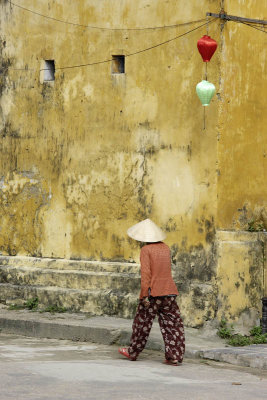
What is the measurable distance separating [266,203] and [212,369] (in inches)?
111

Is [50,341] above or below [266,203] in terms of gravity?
below

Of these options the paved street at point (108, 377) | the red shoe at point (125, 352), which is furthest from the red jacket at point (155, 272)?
the paved street at point (108, 377)

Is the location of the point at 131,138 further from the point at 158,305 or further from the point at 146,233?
the point at 158,305

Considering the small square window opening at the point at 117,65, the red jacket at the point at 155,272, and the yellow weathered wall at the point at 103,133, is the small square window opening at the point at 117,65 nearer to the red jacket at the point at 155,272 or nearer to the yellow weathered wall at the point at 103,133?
the yellow weathered wall at the point at 103,133

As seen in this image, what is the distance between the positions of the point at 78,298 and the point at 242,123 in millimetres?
3171

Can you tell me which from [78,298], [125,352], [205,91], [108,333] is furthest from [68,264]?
[205,91]

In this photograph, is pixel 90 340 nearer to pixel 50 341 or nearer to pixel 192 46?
pixel 50 341

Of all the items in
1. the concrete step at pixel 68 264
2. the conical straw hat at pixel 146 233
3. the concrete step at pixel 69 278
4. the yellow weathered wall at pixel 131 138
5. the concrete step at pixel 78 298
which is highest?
the yellow weathered wall at pixel 131 138

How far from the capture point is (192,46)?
37.0 ft

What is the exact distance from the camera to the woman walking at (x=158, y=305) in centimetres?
959

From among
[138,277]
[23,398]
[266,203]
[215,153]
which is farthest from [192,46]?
[23,398]

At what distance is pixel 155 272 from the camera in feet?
31.7

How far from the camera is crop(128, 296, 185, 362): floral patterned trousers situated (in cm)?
961

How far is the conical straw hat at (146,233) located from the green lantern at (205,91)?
1784 mm
